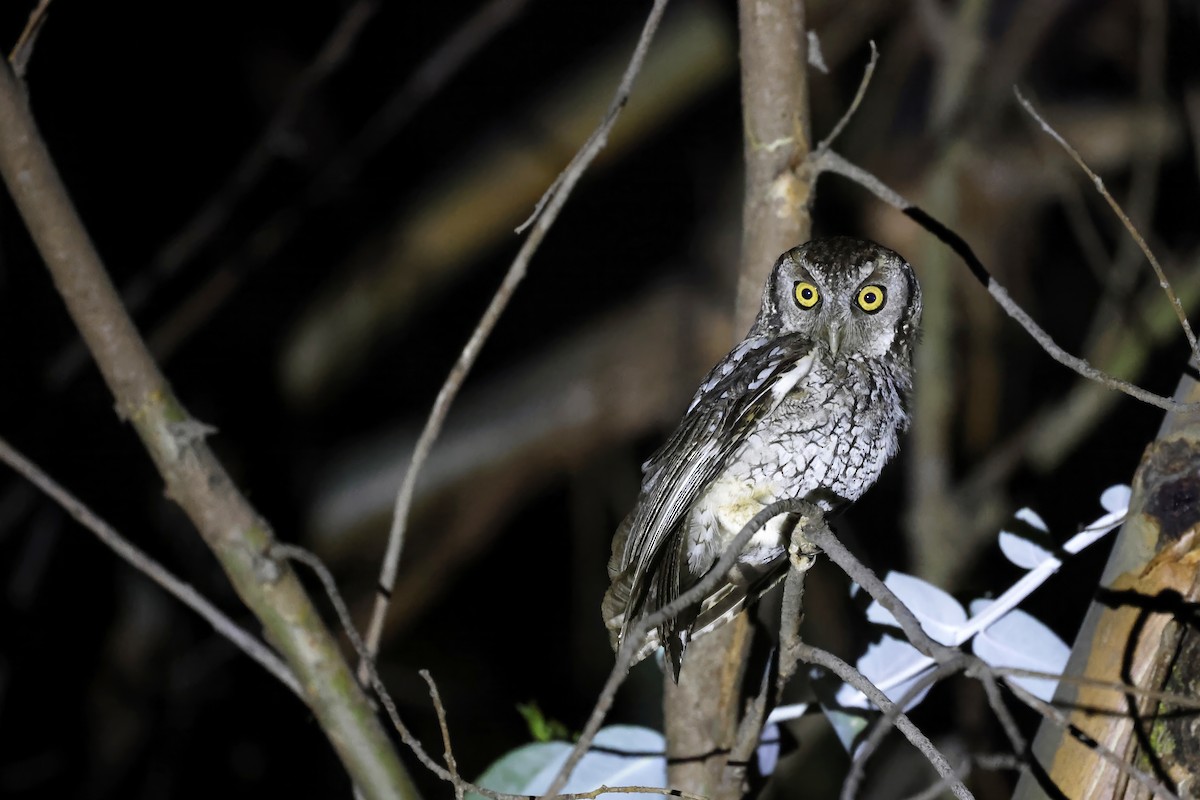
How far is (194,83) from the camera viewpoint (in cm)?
415

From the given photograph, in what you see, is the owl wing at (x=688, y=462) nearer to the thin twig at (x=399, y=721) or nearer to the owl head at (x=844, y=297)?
the owl head at (x=844, y=297)

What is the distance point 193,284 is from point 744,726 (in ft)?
9.82

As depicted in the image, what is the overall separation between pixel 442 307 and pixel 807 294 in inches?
108

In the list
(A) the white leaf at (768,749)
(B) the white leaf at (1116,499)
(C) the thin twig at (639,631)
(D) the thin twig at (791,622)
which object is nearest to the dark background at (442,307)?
(A) the white leaf at (768,749)

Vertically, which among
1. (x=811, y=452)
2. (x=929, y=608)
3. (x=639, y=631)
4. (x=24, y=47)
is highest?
(x=24, y=47)

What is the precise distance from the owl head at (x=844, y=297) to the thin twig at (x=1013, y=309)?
143 mm

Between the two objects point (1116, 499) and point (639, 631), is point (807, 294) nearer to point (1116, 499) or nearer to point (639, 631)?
point (1116, 499)

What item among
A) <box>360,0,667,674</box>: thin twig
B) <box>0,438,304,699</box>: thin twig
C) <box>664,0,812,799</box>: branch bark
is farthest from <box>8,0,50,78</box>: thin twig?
<box>664,0,812,799</box>: branch bark

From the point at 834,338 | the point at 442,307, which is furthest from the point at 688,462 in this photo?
the point at 442,307

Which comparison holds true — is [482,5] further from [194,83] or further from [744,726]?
[744,726]

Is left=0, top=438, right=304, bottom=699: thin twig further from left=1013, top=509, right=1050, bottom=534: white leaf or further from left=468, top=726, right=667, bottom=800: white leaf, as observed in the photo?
left=1013, top=509, right=1050, bottom=534: white leaf

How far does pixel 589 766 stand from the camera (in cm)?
179

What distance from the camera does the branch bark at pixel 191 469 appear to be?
1608 millimetres

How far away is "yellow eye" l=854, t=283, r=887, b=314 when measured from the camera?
6.11 feet
